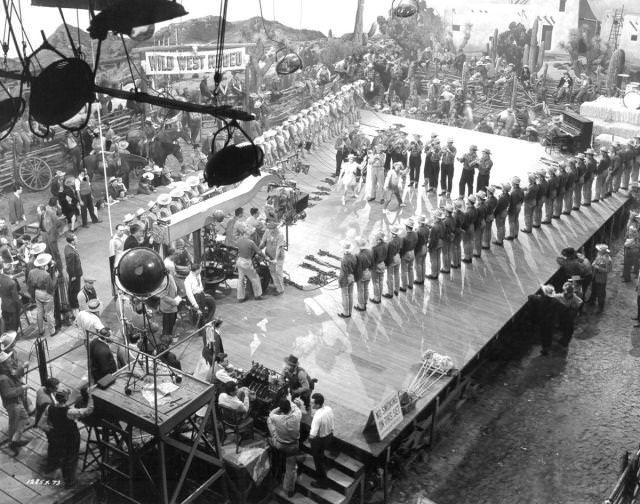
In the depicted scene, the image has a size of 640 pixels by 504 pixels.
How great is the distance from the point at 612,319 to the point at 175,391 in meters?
9.67

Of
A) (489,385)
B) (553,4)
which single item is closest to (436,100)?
(553,4)

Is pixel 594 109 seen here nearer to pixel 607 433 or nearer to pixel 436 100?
pixel 436 100

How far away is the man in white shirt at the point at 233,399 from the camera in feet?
35.8

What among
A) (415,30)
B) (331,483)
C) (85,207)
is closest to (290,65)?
(85,207)

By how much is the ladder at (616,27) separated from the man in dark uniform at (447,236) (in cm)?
1760

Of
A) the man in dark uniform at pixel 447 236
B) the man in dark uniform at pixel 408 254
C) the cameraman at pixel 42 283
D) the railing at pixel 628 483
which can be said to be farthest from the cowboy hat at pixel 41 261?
the railing at pixel 628 483

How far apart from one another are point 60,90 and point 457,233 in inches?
376

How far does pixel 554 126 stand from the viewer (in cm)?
2439

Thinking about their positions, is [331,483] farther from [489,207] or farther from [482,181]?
[482,181]

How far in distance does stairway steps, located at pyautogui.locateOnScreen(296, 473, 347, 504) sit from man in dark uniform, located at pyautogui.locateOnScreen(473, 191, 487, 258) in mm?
7366

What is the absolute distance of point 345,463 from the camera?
11.4m

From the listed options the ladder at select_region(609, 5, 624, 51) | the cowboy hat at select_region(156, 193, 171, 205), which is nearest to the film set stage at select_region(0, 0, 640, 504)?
the cowboy hat at select_region(156, 193, 171, 205)

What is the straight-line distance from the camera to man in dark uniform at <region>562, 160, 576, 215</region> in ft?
62.1

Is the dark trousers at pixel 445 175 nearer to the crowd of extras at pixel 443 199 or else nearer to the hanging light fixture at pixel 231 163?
the crowd of extras at pixel 443 199
